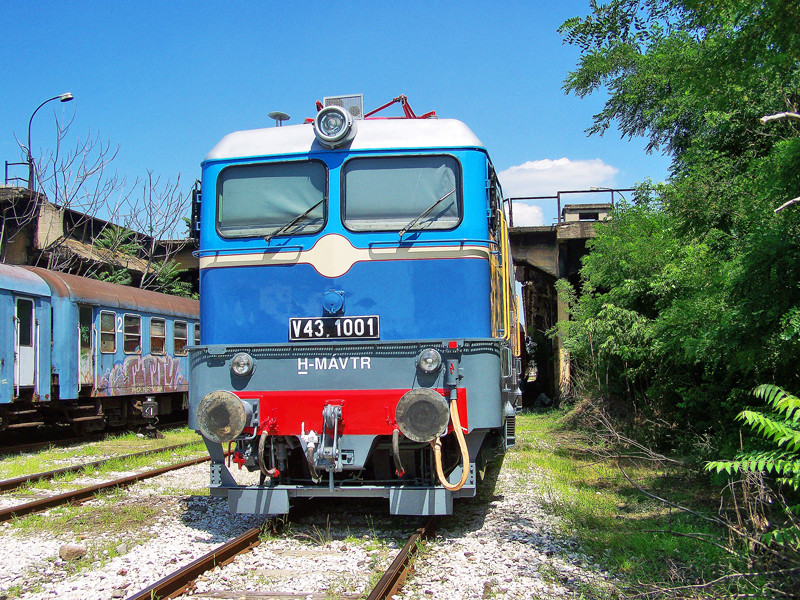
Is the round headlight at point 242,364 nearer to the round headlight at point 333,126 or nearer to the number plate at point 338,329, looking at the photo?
the number plate at point 338,329

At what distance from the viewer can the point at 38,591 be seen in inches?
190

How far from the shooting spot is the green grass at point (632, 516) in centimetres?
484

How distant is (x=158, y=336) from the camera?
1666 cm

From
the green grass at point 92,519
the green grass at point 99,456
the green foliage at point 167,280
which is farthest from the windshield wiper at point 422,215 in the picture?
the green foliage at point 167,280

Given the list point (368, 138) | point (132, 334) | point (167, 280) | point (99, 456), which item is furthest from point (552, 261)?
point (368, 138)

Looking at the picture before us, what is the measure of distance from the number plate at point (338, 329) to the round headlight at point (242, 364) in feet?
1.32

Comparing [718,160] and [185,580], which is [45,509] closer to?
[185,580]

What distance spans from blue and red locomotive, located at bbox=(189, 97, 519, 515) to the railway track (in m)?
0.36

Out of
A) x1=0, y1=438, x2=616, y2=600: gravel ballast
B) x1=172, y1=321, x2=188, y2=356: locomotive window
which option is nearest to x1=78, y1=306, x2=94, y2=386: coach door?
x1=172, y1=321, x2=188, y2=356: locomotive window

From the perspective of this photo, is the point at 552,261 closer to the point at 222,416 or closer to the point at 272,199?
the point at 272,199

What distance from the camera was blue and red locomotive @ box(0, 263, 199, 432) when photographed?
1225 centimetres

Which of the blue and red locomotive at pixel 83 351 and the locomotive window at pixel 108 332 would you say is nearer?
the blue and red locomotive at pixel 83 351

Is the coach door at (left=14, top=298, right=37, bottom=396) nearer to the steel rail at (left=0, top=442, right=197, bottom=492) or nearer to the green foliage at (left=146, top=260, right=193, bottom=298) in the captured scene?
the steel rail at (left=0, top=442, right=197, bottom=492)

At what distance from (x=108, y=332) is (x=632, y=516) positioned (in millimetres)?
11612
